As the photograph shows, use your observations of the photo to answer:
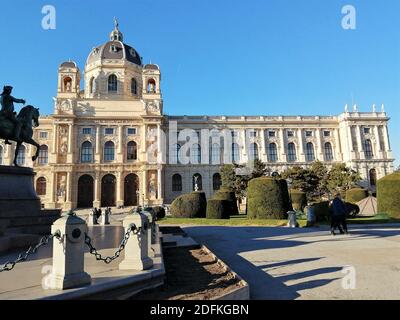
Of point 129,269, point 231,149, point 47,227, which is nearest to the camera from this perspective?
point 129,269

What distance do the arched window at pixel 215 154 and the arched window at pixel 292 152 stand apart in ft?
38.0

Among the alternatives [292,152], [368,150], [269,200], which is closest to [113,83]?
[292,152]

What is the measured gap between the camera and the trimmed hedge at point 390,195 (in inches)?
733

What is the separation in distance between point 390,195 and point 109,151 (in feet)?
114

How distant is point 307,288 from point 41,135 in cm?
4652

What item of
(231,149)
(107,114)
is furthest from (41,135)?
(231,149)

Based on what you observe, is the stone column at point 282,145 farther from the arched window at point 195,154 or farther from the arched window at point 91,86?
the arched window at point 91,86

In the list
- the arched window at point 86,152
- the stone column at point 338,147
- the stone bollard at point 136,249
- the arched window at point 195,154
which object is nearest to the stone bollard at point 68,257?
the stone bollard at point 136,249

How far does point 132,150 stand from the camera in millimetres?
43406

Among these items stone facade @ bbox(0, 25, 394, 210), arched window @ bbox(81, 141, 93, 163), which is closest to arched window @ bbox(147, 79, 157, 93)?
stone facade @ bbox(0, 25, 394, 210)

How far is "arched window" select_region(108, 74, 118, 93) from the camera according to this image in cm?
4600
